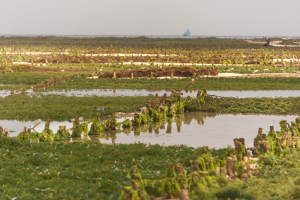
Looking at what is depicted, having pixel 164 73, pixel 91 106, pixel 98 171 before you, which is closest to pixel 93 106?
pixel 91 106

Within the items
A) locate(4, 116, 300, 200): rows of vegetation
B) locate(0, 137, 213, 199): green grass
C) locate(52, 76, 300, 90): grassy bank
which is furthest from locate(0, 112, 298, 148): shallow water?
locate(52, 76, 300, 90): grassy bank

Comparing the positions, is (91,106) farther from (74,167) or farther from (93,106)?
(74,167)

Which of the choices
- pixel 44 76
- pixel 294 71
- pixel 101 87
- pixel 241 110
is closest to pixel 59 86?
pixel 101 87

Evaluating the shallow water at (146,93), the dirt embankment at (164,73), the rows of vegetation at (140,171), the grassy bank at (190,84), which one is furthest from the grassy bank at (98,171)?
the dirt embankment at (164,73)

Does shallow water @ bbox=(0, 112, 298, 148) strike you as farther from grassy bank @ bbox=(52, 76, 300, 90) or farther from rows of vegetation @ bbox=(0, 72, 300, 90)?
grassy bank @ bbox=(52, 76, 300, 90)

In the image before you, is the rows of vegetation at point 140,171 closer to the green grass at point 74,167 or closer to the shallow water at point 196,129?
the green grass at point 74,167

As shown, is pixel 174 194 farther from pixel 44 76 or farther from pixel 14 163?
pixel 44 76
